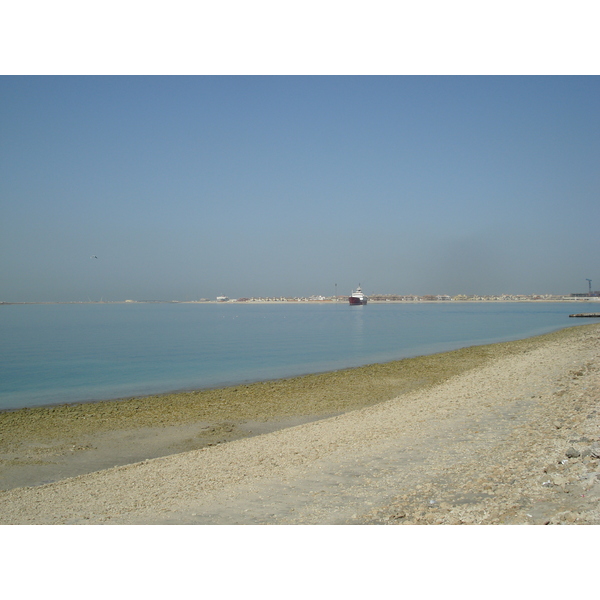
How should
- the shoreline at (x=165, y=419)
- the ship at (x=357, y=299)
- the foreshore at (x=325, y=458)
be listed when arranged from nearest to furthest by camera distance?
the foreshore at (x=325, y=458)
the shoreline at (x=165, y=419)
the ship at (x=357, y=299)

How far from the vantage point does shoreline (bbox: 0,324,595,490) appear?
375 inches

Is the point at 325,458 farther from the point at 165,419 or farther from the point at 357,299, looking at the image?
the point at 357,299

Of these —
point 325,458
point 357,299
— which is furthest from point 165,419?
point 357,299

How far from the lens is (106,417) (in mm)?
13016

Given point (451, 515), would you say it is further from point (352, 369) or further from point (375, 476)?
point (352, 369)

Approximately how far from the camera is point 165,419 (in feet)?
41.7

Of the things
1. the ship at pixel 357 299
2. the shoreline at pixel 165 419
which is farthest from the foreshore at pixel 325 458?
the ship at pixel 357 299

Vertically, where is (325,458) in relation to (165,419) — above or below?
above

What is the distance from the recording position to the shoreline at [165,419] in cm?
952

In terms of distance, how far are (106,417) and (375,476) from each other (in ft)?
29.4

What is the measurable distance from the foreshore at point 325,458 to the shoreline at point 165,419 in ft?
0.21

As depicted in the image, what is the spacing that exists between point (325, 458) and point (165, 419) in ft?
21.2

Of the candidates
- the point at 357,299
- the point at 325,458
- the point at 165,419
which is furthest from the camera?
the point at 357,299

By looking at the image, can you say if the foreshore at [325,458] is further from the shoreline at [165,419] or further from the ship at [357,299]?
the ship at [357,299]
